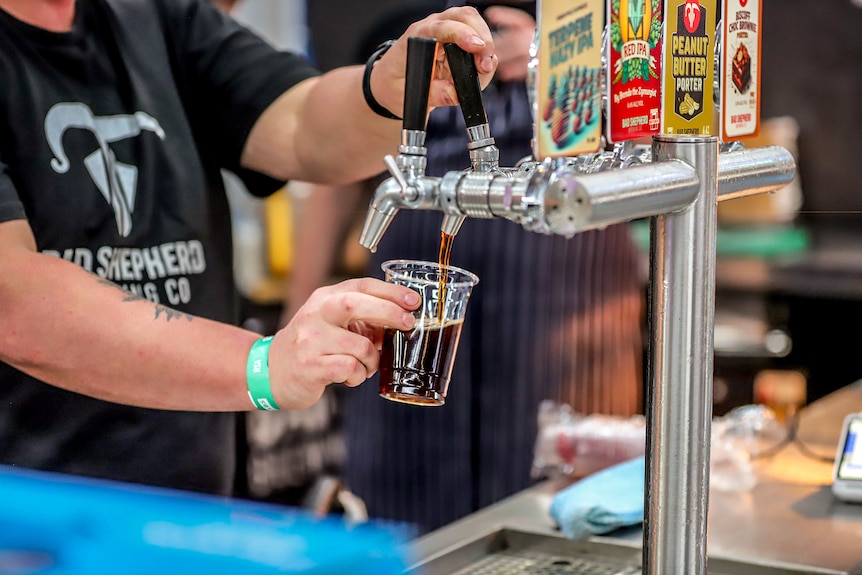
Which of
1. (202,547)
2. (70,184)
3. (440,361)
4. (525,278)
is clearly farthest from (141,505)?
(525,278)

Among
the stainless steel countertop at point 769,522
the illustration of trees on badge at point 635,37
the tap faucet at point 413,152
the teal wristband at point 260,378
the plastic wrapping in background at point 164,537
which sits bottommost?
the stainless steel countertop at point 769,522

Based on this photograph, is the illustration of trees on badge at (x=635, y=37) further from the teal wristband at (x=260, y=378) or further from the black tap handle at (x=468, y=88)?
the teal wristband at (x=260, y=378)

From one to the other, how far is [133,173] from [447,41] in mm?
523

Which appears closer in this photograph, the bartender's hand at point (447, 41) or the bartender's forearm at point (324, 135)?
the bartender's hand at point (447, 41)

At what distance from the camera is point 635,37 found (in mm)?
854

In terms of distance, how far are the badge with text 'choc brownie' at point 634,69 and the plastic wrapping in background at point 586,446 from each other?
0.77 metres

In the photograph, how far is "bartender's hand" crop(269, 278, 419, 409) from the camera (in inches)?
36.1

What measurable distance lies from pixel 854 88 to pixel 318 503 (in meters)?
3.25

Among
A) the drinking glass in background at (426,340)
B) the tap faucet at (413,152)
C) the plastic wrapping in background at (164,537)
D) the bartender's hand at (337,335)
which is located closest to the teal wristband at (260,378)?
the bartender's hand at (337,335)

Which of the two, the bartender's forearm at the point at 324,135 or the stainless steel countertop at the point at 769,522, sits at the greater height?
the bartender's forearm at the point at 324,135

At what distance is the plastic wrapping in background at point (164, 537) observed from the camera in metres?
0.32

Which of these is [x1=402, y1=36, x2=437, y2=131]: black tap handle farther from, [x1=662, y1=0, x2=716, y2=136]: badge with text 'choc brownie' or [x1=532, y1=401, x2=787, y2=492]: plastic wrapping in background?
[x1=532, y1=401, x2=787, y2=492]: plastic wrapping in background

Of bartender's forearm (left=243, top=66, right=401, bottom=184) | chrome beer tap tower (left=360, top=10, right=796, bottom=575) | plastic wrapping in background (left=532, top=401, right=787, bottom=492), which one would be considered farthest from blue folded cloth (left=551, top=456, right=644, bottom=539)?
bartender's forearm (left=243, top=66, right=401, bottom=184)

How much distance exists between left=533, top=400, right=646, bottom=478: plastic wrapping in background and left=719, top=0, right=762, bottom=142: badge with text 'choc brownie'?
2.03ft
